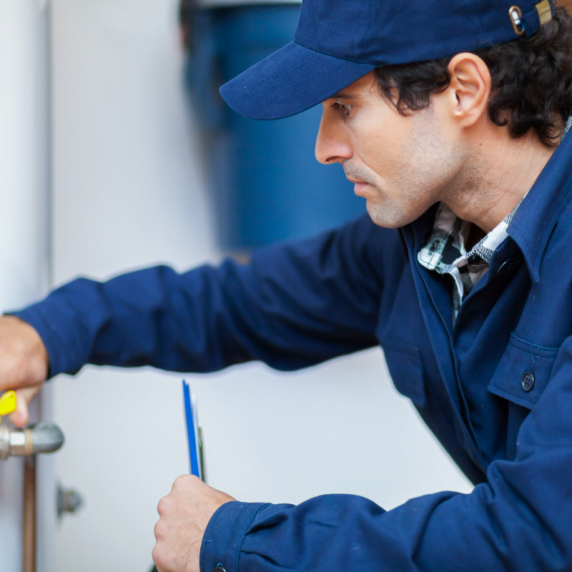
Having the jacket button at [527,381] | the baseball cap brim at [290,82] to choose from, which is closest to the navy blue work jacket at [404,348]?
the jacket button at [527,381]

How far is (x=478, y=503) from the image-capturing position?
574 millimetres

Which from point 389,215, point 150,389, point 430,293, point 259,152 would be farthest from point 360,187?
point 150,389

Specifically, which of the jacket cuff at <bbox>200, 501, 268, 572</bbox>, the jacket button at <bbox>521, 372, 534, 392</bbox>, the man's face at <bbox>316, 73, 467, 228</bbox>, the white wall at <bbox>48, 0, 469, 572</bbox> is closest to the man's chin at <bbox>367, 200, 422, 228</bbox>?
the man's face at <bbox>316, 73, 467, 228</bbox>

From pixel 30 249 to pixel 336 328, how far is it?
0.48 metres

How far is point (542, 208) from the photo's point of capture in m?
0.71

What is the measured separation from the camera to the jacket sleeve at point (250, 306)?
1.02m

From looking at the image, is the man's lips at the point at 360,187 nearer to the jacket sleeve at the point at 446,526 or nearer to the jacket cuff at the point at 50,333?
the jacket sleeve at the point at 446,526

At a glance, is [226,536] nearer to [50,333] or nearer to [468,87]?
[50,333]

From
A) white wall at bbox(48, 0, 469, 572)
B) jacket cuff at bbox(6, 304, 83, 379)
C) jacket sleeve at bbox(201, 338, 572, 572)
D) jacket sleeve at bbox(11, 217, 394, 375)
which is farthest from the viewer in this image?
white wall at bbox(48, 0, 469, 572)

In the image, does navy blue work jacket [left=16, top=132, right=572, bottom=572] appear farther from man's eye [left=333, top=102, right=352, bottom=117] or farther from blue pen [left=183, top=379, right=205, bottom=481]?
man's eye [left=333, top=102, right=352, bottom=117]

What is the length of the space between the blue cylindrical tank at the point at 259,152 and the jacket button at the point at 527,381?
0.59m

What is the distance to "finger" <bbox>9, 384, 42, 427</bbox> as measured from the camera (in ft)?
2.49

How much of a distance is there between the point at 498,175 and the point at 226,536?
519mm

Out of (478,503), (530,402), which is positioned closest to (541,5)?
(530,402)
